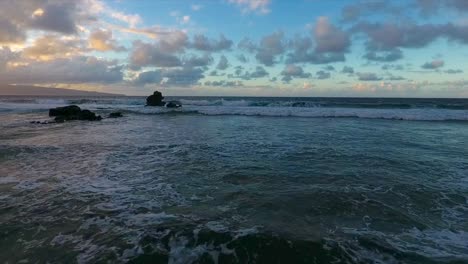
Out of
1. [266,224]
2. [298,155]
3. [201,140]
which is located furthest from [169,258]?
[201,140]

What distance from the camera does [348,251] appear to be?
4.80 meters

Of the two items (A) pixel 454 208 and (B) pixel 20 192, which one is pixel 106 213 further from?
(A) pixel 454 208

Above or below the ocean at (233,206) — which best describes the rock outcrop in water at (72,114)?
above

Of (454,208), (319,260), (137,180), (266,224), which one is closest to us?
(319,260)

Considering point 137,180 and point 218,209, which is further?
point 137,180

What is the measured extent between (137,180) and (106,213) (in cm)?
246

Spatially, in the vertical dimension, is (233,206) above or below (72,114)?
below

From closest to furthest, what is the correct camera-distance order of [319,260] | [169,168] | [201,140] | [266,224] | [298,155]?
[319,260], [266,224], [169,168], [298,155], [201,140]

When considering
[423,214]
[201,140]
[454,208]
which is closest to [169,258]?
[423,214]

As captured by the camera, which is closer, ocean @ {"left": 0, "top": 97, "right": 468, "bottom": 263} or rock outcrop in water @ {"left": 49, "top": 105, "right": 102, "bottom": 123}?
ocean @ {"left": 0, "top": 97, "right": 468, "bottom": 263}

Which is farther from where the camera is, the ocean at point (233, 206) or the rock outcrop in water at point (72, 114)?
the rock outcrop in water at point (72, 114)

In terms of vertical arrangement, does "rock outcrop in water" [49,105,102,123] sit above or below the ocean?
above

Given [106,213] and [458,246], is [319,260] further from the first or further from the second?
[106,213]

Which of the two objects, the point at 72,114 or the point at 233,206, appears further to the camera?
the point at 72,114
